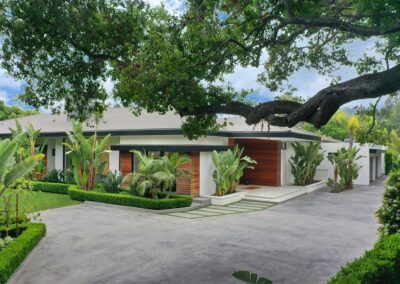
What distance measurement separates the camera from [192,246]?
10.3m

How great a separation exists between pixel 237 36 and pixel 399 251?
5503mm

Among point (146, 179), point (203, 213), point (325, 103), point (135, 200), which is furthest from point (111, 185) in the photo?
point (325, 103)

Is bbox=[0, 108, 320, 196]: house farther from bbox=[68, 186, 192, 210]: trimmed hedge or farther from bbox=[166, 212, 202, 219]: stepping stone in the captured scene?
bbox=[166, 212, 202, 219]: stepping stone

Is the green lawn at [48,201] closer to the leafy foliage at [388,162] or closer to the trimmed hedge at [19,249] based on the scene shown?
the trimmed hedge at [19,249]

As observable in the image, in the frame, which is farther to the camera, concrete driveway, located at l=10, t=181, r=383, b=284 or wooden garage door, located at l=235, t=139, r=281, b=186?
wooden garage door, located at l=235, t=139, r=281, b=186

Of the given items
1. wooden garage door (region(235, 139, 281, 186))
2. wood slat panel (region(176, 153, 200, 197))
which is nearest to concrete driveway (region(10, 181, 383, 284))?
wood slat panel (region(176, 153, 200, 197))

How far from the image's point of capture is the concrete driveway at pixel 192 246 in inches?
318

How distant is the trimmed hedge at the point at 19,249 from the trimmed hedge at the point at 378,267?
6.52 m

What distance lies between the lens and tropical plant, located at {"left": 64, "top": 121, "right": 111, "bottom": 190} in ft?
60.1

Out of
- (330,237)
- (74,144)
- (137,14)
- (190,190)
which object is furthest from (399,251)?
(74,144)

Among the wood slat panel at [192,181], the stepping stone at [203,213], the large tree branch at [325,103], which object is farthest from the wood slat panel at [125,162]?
the large tree branch at [325,103]

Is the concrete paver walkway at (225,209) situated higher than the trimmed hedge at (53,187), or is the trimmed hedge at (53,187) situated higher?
the trimmed hedge at (53,187)

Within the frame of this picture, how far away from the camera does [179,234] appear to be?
11.7 m

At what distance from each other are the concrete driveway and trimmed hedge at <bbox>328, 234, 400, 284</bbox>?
168cm
